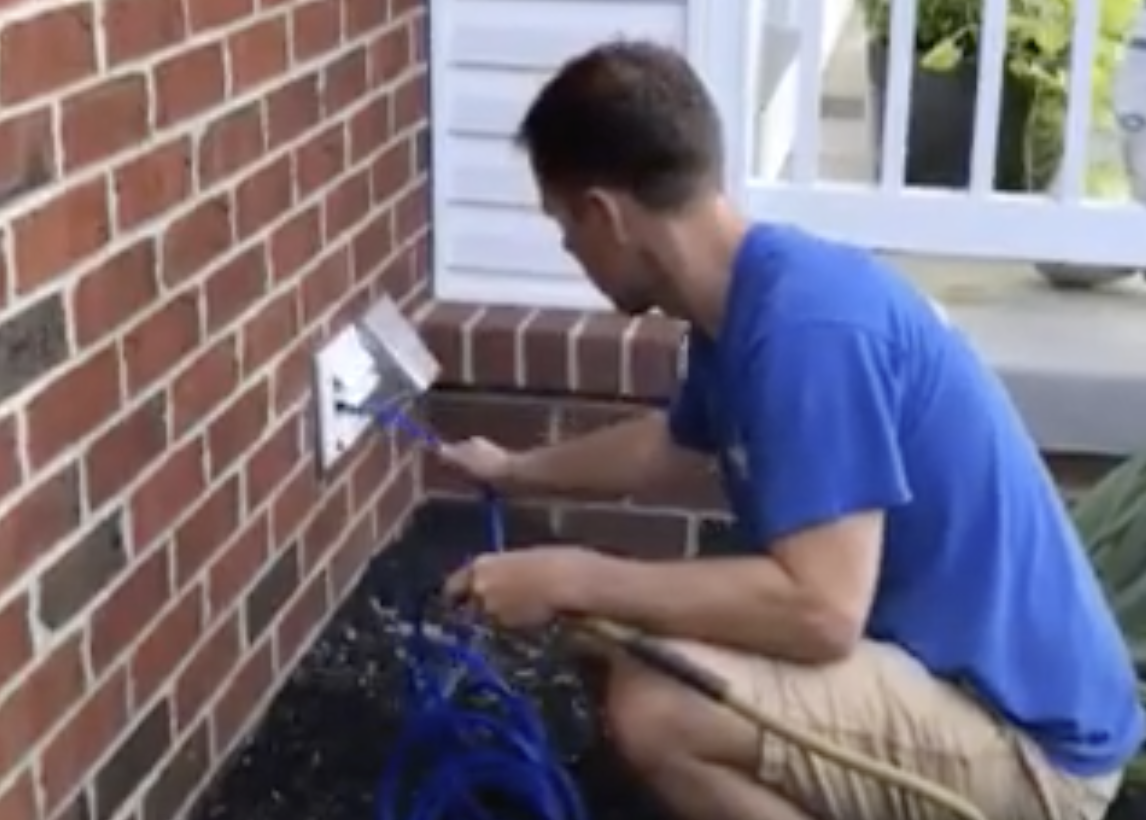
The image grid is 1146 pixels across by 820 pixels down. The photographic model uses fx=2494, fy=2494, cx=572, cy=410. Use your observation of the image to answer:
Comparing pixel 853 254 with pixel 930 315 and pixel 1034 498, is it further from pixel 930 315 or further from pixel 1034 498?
pixel 1034 498

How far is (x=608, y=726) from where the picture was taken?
2.68 m

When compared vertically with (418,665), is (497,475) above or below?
above

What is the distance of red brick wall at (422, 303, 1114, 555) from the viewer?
153 inches

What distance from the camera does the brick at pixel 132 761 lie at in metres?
2.67

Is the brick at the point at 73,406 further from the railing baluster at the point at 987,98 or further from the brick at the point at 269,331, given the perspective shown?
the railing baluster at the point at 987,98

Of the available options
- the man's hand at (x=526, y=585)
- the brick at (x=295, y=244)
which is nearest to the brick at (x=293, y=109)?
the brick at (x=295, y=244)

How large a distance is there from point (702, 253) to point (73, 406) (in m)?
0.65

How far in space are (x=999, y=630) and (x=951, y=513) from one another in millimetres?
140

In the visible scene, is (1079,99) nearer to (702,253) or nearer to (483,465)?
(483,465)

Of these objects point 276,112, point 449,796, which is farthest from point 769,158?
point 449,796

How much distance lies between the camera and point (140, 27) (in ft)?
8.66

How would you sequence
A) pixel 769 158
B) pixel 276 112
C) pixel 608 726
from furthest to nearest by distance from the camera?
pixel 769 158 < pixel 276 112 < pixel 608 726

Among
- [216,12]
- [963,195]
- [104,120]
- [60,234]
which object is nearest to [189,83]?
[216,12]

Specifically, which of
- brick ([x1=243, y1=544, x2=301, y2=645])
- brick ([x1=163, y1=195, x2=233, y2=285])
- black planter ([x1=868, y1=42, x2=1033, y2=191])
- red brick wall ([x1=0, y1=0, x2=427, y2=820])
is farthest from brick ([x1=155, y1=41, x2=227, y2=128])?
black planter ([x1=868, y1=42, x2=1033, y2=191])
